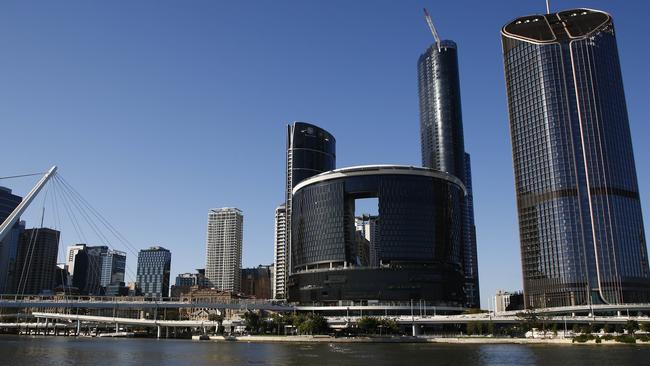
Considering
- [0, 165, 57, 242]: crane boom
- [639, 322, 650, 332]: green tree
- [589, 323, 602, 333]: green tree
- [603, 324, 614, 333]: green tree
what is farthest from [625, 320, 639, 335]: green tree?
[0, 165, 57, 242]: crane boom

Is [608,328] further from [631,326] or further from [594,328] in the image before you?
[594,328]

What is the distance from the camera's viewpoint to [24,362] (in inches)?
4006

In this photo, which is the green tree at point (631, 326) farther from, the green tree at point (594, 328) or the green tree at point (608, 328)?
the green tree at point (594, 328)

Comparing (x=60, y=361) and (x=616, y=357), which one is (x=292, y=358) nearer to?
(x=60, y=361)

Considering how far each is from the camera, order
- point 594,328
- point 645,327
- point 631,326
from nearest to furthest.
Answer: point 645,327 → point 631,326 → point 594,328

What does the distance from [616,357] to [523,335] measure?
86471mm

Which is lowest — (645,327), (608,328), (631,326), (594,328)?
(594,328)

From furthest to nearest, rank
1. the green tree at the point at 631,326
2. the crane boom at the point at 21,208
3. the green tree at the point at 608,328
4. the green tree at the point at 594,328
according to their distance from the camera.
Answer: the green tree at the point at 594,328, the green tree at the point at 608,328, the green tree at the point at 631,326, the crane boom at the point at 21,208

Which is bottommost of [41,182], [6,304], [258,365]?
[258,365]

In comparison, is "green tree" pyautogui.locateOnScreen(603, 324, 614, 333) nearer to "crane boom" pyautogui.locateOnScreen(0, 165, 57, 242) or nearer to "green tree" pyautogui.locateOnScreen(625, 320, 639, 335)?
"green tree" pyautogui.locateOnScreen(625, 320, 639, 335)

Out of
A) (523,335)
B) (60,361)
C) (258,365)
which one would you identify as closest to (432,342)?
(523,335)

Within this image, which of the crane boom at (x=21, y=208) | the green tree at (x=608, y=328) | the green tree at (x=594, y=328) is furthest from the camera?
the green tree at (x=594, y=328)

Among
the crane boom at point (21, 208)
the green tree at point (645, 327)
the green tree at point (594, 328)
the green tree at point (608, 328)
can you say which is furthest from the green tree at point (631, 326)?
the crane boom at point (21, 208)

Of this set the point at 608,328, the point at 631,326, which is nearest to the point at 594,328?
the point at 608,328
